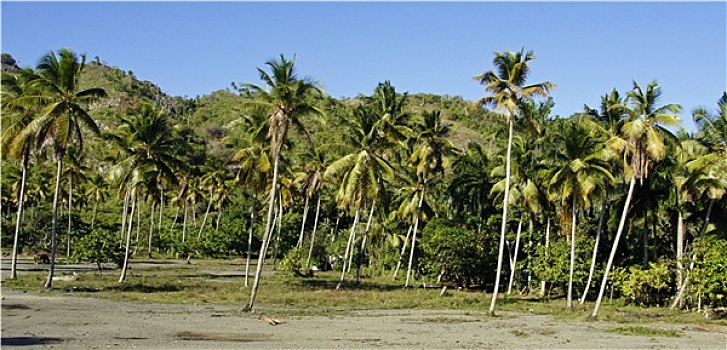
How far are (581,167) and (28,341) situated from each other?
84.1ft

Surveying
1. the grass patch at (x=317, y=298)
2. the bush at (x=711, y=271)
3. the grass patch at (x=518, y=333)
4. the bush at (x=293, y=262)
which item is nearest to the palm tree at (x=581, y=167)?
the grass patch at (x=317, y=298)

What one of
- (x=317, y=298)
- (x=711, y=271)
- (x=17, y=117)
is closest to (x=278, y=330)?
(x=317, y=298)

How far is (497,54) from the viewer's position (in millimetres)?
29281


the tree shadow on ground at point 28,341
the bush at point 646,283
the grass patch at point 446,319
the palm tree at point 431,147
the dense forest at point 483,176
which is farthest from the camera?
the palm tree at point 431,147

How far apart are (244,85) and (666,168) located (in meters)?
23.5

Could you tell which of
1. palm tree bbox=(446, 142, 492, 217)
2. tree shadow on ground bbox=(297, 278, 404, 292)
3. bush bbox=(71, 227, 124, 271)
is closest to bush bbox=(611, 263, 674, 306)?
palm tree bbox=(446, 142, 492, 217)

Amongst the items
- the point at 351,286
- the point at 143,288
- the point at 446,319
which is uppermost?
the point at 351,286

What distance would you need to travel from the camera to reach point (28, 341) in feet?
54.0

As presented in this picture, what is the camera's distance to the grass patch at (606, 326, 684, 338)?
2406cm

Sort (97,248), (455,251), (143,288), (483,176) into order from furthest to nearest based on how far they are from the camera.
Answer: (483,176)
(455,251)
(97,248)
(143,288)

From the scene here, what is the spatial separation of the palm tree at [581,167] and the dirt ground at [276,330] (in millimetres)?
7525

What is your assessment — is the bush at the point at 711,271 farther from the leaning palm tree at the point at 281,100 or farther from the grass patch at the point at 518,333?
the leaning palm tree at the point at 281,100

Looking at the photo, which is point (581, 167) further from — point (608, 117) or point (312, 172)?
point (312, 172)

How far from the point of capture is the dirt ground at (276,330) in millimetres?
17922
